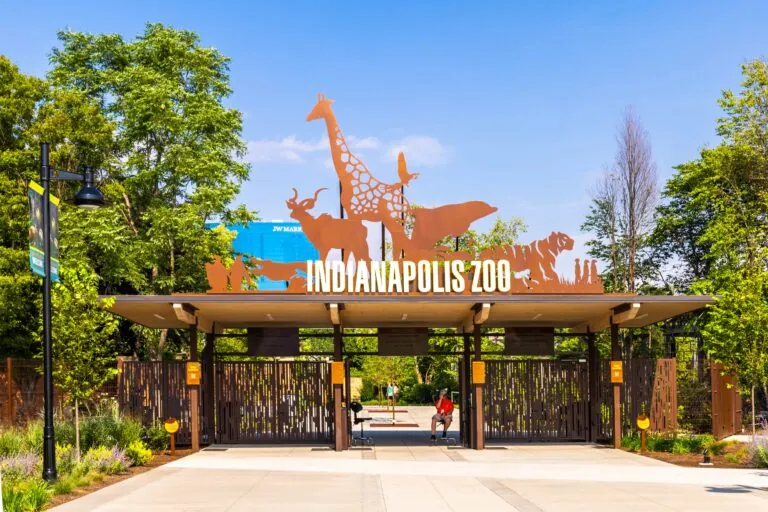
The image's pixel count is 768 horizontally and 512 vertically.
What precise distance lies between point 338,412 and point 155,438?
468cm

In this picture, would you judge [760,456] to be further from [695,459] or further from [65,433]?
[65,433]

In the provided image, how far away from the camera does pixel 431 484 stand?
616 inches

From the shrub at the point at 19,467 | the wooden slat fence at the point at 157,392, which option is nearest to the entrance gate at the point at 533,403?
the wooden slat fence at the point at 157,392

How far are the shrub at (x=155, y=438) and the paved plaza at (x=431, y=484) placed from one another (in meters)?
1.30

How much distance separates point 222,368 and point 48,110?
47.8 ft

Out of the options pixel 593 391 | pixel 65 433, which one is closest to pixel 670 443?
pixel 593 391

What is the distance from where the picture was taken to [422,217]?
76.0ft

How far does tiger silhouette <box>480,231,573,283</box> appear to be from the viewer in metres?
22.4

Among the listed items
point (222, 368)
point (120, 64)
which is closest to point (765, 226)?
point (222, 368)

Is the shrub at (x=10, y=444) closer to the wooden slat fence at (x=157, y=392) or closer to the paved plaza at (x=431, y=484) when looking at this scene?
the paved plaza at (x=431, y=484)

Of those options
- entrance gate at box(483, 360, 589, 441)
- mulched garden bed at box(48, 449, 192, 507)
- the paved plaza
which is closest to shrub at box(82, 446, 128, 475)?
mulched garden bed at box(48, 449, 192, 507)

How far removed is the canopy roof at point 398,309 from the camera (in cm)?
2127

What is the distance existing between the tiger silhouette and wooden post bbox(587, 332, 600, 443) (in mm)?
4595

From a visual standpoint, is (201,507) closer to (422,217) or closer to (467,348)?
(422,217)
